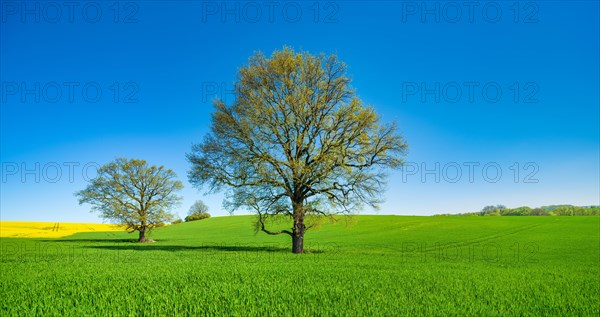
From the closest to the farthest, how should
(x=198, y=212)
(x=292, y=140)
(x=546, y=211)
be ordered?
(x=292, y=140) → (x=546, y=211) → (x=198, y=212)

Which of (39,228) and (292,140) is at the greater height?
(292,140)

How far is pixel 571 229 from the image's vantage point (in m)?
58.7

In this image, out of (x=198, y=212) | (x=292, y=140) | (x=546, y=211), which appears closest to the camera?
(x=292, y=140)

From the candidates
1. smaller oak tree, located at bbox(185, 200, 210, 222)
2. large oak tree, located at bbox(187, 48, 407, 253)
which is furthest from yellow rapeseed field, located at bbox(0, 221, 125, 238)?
large oak tree, located at bbox(187, 48, 407, 253)

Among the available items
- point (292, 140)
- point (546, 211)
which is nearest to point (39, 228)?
point (292, 140)

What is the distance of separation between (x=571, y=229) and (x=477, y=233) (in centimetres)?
1411

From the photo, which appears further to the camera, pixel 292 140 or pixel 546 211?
pixel 546 211

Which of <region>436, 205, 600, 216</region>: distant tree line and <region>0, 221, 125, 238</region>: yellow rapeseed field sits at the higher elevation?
<region>436, 205, 600, 216</region>: distant tree line

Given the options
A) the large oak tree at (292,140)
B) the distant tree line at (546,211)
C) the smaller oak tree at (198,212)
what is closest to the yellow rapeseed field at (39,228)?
the smaller oak tree at (198,212)

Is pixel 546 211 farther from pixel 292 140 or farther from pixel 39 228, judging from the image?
pixel 39 228

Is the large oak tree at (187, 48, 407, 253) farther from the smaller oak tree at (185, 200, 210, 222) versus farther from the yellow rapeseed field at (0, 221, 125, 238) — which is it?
the smaller oak tree at (185, 200, 210, 222)

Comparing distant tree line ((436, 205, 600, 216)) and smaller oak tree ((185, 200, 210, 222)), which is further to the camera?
smaller oak tree ((185, 200, 210, 222))

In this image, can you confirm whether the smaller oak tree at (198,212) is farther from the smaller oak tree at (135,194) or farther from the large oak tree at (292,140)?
the large oak tree at (292,140)

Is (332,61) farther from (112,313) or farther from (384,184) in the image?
(112,313)
